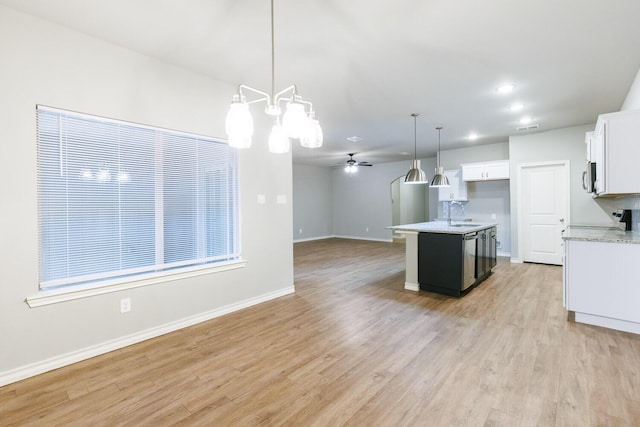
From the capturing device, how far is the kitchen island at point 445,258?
161 inches

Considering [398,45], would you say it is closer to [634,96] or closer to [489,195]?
[634,96]

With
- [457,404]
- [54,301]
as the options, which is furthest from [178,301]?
[457,404]

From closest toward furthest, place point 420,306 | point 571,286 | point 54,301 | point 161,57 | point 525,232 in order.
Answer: point 54,301
point 161,57
point 571,286
point 420,306
point 525,232

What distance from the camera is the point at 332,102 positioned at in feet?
Result: 14.4

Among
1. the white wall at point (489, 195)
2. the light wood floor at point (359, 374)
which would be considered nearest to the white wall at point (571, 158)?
the white wall at point (489, 195)

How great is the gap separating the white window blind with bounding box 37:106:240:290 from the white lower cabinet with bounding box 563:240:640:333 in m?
3.85

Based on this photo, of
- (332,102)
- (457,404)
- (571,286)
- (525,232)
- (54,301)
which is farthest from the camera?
(525,232)

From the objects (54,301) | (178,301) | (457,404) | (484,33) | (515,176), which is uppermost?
(484,33)

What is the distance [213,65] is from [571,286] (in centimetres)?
456

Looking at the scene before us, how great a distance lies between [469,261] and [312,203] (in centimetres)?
724

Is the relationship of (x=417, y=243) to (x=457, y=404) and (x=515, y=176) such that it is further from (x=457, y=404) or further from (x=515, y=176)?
(x=515, y=176)

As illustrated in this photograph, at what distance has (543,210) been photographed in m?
6.14

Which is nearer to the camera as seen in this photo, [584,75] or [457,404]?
[457,404]

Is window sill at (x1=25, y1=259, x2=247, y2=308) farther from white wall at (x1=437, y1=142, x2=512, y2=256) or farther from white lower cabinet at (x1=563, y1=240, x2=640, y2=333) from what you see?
white wall at (x1=437, y1=142, x2=512, y2=256)
